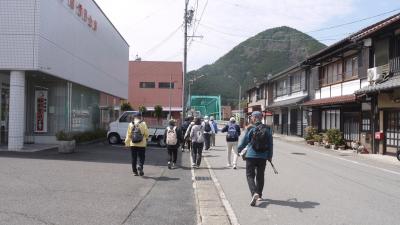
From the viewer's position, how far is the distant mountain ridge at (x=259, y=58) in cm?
5741

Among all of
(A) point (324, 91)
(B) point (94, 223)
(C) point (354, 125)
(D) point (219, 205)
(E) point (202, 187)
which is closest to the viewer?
(B) point (94, 223)

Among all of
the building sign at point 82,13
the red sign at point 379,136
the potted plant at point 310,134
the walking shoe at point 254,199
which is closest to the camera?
the walking shoe at point 254,199

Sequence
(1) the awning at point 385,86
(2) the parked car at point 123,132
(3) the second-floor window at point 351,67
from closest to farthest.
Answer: (1) the awning at point 385,86
(2) the parked car at point 123,132
(3) the second-floor window at point 351,67

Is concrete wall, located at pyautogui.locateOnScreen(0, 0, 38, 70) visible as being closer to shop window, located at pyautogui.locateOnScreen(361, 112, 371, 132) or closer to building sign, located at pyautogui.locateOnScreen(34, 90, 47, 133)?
building sign, located at pyautogui.locateOnScreen(34, 90, 47, 133)

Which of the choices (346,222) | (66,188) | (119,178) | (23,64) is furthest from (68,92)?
(346,222)

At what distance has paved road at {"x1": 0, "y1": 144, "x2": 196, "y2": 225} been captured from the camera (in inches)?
297

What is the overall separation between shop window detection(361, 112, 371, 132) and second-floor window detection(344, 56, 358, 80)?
2723mm

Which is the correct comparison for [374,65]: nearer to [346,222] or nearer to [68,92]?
[68,92]

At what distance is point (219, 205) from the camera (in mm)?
8914

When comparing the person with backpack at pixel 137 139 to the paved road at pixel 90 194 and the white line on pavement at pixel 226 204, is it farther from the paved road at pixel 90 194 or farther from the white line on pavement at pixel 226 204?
the white line on pavement at pixel 226 204

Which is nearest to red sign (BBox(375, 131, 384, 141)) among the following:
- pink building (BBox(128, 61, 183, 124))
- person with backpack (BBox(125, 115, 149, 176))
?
person with backpack (BBox(125, 115, 149, 176))

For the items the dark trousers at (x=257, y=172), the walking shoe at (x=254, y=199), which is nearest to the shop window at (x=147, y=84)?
the dark trousers at (x=257, y=172)

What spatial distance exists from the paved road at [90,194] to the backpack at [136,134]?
3.22 feet

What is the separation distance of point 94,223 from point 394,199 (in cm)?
636
